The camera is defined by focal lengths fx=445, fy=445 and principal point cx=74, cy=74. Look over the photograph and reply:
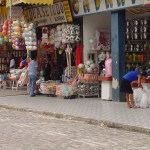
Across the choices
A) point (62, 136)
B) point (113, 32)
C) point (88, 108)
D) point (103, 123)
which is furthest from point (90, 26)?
point (62, 136)

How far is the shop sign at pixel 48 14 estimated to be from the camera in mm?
20766

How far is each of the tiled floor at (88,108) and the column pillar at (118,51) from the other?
0.64 metres

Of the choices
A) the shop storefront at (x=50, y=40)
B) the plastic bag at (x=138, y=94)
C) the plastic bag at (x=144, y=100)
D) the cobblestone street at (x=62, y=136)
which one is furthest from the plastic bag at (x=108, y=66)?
the cobblestone street at (x=62, y=136)

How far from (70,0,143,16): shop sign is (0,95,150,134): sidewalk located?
3731 millimetres

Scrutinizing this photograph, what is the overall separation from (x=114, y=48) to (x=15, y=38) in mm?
5759

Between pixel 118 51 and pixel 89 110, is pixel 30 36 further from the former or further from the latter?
pixel 89 110

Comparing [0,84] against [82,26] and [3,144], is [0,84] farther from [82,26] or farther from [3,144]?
[3,144]

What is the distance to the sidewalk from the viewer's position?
12231mm

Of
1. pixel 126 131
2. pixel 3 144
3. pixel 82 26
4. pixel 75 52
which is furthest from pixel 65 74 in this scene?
pixel 3 144

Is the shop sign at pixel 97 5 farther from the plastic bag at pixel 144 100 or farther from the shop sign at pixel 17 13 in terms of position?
the shop sign at pixel 17 13

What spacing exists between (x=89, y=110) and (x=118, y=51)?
326 cm

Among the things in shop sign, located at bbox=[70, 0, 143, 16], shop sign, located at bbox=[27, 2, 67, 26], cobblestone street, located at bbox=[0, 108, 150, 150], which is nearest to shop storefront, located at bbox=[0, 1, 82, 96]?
shop sign, located at bbox=[27, 2, 67, 26]

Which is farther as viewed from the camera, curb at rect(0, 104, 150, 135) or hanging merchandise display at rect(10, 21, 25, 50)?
hanging merchandise display at rect(10, 21, 25, 50)

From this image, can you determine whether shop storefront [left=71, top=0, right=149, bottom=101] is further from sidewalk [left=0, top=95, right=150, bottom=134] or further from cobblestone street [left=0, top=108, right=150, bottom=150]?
cobblestone street [left=0, top=108, right=150, bottom=150]
